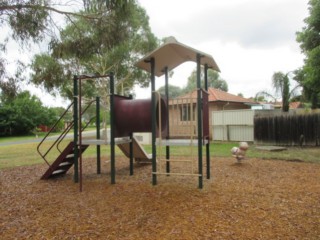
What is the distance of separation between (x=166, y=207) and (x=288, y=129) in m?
10.8

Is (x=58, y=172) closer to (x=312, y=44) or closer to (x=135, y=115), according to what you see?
(x=135, y=115)

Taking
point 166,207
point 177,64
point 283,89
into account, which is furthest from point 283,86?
point 166,207

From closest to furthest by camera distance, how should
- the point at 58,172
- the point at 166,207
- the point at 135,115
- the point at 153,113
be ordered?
the point at 166,207 → the point at 153,113 → the point at 135,115 → the point at 58,172

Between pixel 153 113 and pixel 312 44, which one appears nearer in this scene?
pixel 153 113

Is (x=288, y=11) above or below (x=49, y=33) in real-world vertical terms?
above

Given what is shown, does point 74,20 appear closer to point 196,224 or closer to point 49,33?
point 49,33

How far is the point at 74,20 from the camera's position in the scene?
A: 297 inches

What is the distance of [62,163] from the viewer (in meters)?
7.18

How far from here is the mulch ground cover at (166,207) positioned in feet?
11.4

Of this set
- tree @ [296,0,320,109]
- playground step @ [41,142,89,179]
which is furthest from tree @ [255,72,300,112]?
playground step @ [41,142,89,179]

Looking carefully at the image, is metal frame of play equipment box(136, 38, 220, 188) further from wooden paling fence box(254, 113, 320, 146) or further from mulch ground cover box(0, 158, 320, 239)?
wooden paling fence box(254, 113, 320, 146)

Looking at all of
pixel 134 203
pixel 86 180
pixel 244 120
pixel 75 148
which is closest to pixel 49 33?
pixel 75 148

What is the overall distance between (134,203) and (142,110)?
2295 mm

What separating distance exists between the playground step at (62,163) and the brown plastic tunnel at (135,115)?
3.90ft
